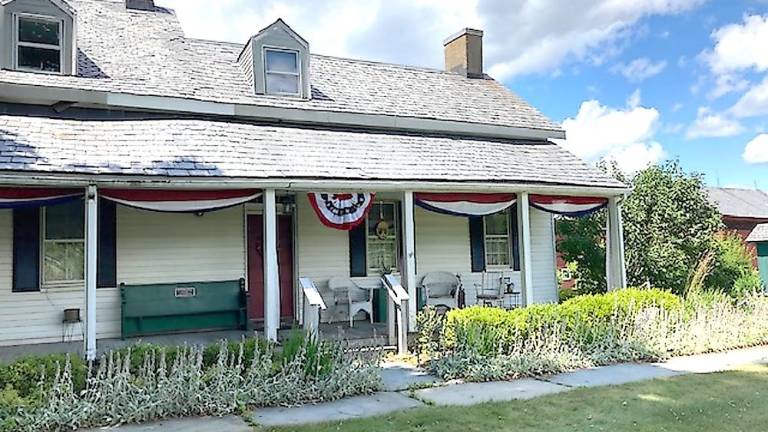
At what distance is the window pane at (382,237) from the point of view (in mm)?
12578

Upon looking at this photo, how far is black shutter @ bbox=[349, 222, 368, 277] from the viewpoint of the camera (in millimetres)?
12219

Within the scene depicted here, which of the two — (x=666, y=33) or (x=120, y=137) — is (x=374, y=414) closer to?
(x=120, y=137)

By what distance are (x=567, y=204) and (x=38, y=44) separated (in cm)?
1025

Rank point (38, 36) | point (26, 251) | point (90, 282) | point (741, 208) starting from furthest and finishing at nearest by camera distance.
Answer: point (741, 208)
point (38, 36)
point (26, 251)
point (90, 282)

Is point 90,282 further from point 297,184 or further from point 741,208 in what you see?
point 741,208

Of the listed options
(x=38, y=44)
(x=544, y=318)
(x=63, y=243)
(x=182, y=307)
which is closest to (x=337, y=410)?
(x=544, y=318)

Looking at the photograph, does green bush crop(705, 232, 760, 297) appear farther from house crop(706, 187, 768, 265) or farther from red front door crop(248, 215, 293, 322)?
house crop(706, 187, 768, 265)

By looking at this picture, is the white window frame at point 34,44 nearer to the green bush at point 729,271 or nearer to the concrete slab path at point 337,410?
the concrete slab path at point 337,410

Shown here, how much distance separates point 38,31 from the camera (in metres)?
10.9

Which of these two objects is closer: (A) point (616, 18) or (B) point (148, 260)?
(B) point (148, 260)

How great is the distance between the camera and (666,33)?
17516 mm

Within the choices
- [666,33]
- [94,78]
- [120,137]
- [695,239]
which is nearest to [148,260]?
[120,137]

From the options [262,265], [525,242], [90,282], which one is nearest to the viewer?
[90,282]

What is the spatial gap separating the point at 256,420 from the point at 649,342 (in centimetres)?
636
